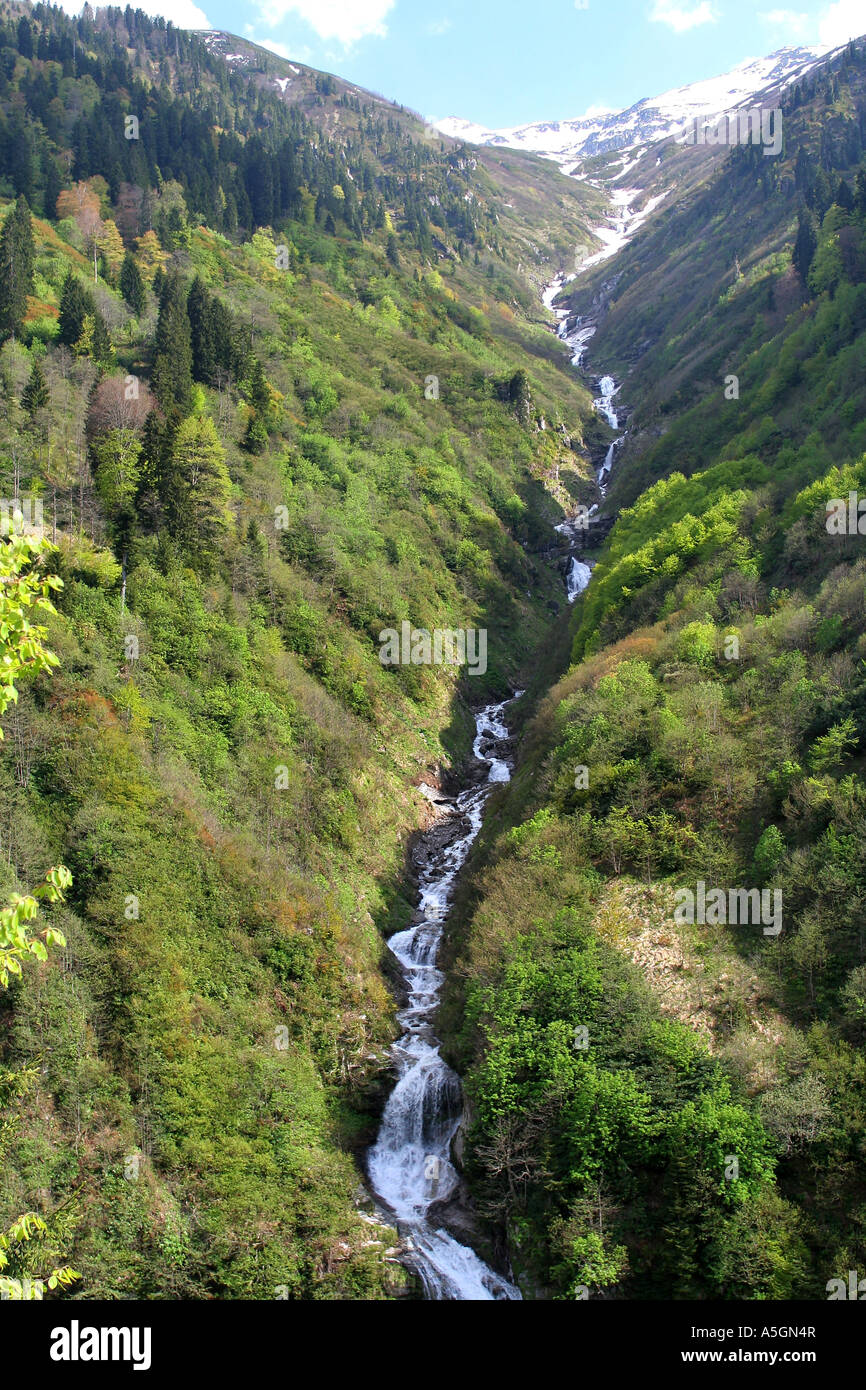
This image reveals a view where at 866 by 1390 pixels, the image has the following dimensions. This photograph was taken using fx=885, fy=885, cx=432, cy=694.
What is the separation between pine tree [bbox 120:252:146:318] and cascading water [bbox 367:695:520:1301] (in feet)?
185

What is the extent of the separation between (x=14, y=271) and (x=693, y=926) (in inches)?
2564

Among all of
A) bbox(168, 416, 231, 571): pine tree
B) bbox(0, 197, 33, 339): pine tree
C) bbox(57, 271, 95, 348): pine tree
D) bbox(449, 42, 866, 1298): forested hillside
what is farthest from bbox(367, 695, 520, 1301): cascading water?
bbox(0, 197, 33, 339): pine tree

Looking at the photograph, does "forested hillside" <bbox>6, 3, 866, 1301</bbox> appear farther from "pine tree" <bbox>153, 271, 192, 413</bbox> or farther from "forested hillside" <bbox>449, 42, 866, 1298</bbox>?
"pine tree" <bbox>153, 271, 192, 413</bbox>

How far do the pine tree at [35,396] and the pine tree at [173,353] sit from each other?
25.1 ft

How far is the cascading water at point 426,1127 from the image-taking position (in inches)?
1305

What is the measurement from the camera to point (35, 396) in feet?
178

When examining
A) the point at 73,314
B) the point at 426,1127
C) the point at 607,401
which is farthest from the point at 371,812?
the point at 607,401

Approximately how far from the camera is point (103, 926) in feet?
124

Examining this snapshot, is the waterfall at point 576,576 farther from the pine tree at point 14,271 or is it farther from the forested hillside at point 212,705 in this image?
the pine tree at point 14,271

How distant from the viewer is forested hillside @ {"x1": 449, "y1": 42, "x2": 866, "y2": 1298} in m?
28.1

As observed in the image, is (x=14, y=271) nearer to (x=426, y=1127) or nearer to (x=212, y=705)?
(x=212, y=705)

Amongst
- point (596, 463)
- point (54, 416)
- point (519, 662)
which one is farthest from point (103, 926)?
point (596, 463)
